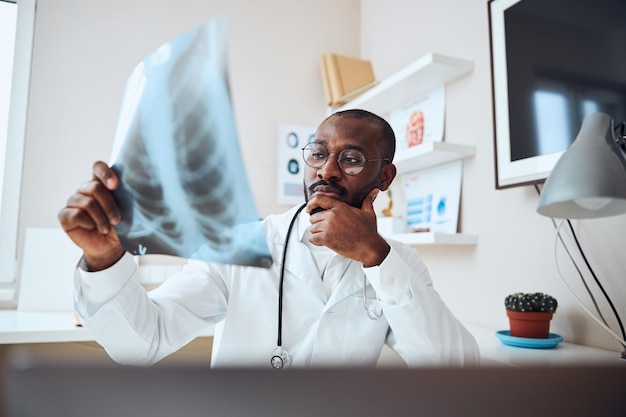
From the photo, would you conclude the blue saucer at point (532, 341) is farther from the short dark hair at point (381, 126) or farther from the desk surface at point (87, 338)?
the short dark hair at point (381, 126)

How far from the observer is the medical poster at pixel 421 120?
6.56 ft

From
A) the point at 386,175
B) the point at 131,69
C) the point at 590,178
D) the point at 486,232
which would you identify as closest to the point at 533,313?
the point at 486,232

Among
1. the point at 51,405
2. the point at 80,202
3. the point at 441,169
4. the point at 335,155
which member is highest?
the point at 441,169

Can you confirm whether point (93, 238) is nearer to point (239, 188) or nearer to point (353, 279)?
point (239, 188)

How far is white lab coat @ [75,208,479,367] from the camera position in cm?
97

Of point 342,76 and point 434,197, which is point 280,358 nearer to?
point 434,197

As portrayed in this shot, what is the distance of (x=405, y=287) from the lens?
37.8 inches

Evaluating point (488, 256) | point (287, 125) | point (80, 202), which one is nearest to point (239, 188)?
point (80, 202)

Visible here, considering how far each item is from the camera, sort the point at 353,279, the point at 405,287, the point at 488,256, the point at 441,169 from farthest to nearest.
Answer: the point at 441,169
the point at 488,256
the point at 353,279
the point at 405,287

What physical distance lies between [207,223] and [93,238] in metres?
0.23

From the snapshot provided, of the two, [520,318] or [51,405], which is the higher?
[51,405]

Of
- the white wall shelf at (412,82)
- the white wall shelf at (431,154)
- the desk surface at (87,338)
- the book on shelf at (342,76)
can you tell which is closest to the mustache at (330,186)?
the desk surface at (87,338)

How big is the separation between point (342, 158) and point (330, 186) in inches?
3.2

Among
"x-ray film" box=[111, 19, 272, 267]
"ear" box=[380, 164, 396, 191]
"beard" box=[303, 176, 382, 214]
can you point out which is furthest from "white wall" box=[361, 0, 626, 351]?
"x-ray film" box=[111, 19, 272, 267]
